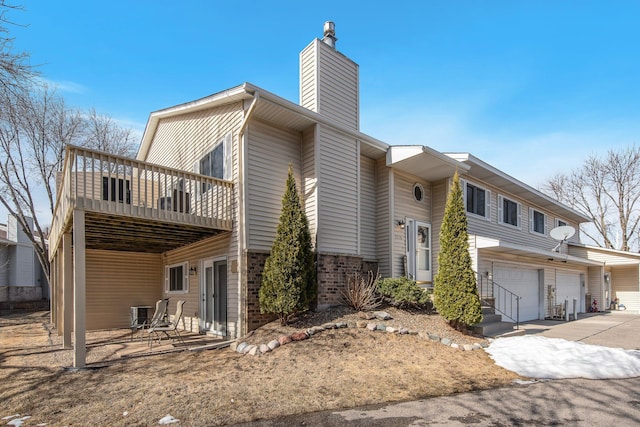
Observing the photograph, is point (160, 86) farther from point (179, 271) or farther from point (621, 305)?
point (621, 305)

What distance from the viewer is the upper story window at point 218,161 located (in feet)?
31.7

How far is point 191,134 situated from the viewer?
39.2ft

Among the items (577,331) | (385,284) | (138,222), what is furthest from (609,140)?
(138,222)

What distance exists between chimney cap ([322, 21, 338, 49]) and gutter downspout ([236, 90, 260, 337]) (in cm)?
428

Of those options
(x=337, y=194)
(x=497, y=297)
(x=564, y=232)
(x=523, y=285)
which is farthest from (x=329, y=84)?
(x=564, y=232)

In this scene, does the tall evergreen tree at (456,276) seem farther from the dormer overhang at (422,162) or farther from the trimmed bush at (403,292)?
the dormer overhang at (422,162)

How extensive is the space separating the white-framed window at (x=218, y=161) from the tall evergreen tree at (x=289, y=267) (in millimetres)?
1821

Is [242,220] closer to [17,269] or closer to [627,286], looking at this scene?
[17,269]

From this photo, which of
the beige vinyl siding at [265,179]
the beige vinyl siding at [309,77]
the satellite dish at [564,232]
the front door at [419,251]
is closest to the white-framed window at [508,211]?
the satellite dish at [564,232]

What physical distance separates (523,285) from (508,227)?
2.29 m

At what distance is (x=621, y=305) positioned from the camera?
2191 cm

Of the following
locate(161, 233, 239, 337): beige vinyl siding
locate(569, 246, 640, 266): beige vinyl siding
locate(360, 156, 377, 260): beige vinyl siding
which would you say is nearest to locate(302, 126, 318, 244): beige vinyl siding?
locate(161, 233, 239, 337): beige vinyl siding

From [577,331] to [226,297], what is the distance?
402 inches

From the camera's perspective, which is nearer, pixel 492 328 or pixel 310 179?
pixel 310 179
